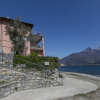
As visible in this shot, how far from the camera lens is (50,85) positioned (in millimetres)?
7230

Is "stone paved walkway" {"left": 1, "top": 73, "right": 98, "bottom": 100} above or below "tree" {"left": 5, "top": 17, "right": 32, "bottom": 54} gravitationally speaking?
below

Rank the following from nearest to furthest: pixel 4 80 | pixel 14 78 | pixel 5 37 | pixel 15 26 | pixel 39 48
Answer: pixel 4 80 → pixel 14 78 → pixel 15 26 → pixel 5 37 → pixel 39 48

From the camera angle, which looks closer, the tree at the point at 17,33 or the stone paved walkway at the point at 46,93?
the stone paved walkway at the point at 46,93

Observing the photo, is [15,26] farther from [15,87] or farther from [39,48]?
[15,87]

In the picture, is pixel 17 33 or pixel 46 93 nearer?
pixel 46 93

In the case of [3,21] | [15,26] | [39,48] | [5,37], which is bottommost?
[39,48]

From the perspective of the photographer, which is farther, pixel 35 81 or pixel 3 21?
pixel 3 21

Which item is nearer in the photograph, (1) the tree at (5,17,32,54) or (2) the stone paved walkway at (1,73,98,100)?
(2) the stone paved walkway at (1,73,98,100)

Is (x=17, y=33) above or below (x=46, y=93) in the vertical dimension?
above

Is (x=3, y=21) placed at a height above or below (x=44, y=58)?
above

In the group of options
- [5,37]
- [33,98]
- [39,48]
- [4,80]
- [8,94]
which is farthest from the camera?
[39,48]

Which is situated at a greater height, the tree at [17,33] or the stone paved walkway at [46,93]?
the tree at [17,33]

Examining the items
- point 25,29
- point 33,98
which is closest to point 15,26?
point 25,29

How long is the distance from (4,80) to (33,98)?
2.57 metres
